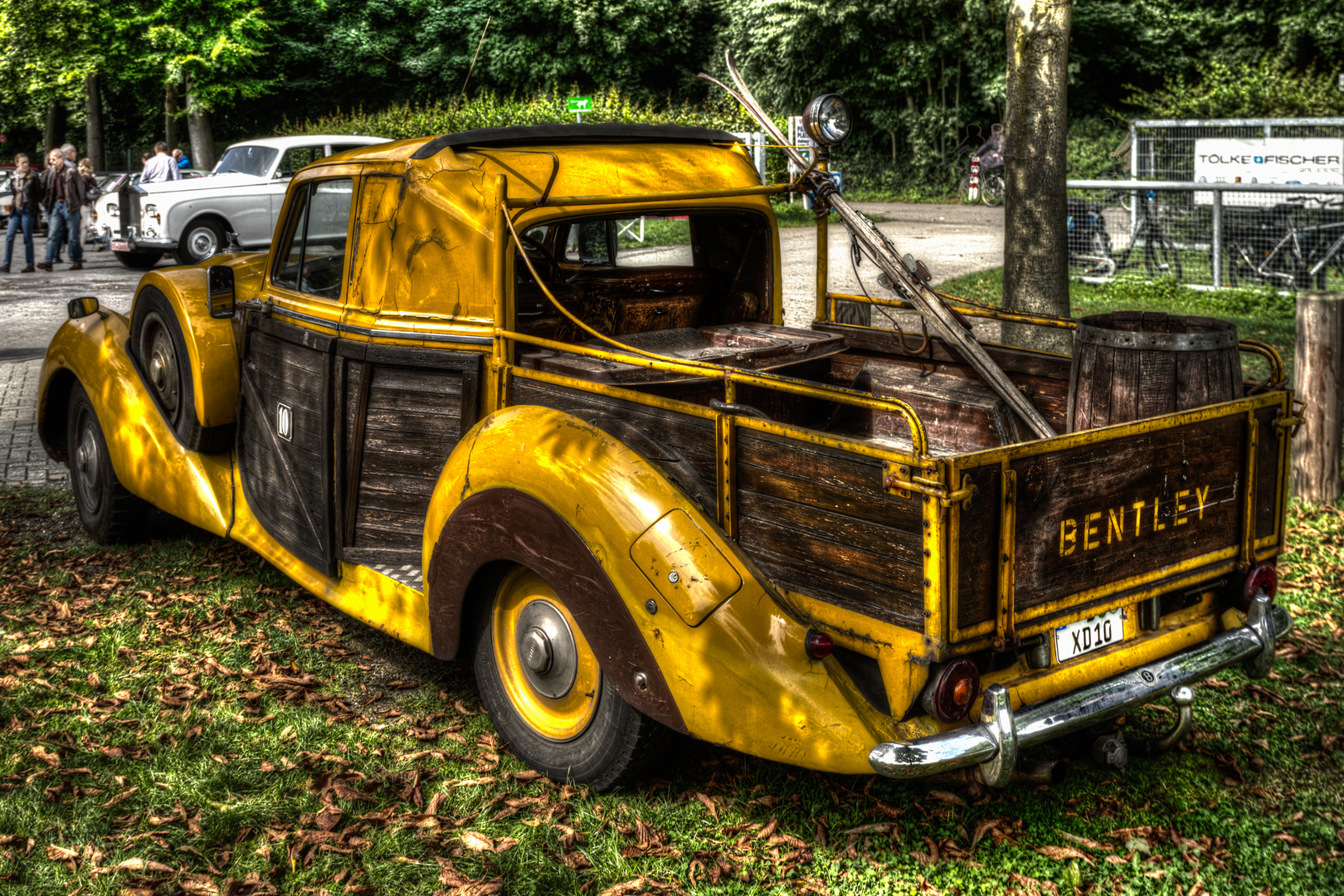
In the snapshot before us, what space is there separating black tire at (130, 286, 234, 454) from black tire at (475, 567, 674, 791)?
2.01 meters

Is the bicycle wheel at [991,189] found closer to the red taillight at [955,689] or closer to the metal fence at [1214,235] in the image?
the metal fence at [1214,235]

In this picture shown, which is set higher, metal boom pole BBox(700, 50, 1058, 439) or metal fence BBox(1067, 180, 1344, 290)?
metal fence BBox(1067, 180, 1344, 290)

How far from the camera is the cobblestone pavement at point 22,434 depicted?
300 inches

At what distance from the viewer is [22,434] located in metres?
8.59

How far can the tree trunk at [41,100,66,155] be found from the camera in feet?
111

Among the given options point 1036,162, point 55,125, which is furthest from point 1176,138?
point 55,125

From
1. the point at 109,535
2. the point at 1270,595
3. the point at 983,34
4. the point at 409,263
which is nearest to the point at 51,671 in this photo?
the point at 109,535

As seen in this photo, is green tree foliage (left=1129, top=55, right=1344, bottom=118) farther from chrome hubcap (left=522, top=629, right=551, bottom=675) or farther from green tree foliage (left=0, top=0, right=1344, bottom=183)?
chrome hubcap (left=522, top=629, right=551, bottom=675)

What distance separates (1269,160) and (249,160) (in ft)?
44.3

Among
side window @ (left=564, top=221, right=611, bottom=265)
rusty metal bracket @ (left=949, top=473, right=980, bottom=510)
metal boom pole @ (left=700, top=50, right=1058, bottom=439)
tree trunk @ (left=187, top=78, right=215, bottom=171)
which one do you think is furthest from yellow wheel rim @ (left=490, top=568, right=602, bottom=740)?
tree trunk @ (left=187, top=78, right=215, bottom=171)

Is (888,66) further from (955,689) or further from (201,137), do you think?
(955,689)

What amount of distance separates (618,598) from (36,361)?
32.0 feet

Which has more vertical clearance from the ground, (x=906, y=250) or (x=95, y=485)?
(x=906, y=250)

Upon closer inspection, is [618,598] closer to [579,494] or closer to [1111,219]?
[579,494]
